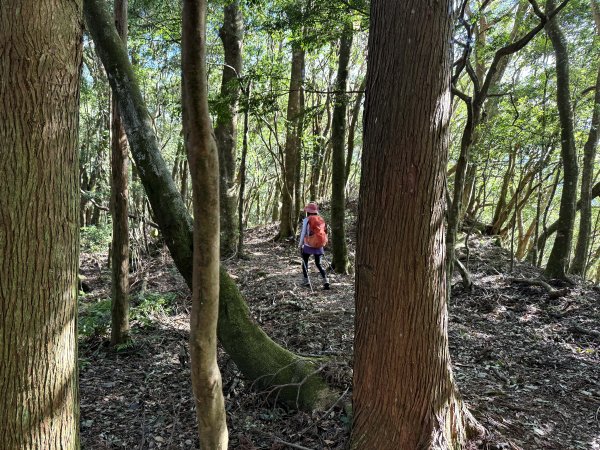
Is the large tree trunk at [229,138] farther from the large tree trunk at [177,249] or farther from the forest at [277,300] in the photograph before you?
the large tree trunk at [177,249]

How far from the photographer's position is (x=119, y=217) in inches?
228

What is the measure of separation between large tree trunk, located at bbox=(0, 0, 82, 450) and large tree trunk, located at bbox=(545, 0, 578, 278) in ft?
31.0

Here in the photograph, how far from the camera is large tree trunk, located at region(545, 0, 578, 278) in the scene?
887 centimetres

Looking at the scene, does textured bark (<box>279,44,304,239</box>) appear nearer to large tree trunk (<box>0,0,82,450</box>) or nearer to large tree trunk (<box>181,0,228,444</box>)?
large tree trunk (<box>0,0,82,450</box>)

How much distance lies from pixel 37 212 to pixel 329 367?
3081mm

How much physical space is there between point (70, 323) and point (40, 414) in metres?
0.53

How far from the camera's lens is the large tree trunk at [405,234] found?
2.84 m

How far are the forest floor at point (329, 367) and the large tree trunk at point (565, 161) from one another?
77 cm

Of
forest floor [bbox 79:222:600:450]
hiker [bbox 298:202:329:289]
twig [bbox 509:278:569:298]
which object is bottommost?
forest floor [bbox 79:222:600:450]

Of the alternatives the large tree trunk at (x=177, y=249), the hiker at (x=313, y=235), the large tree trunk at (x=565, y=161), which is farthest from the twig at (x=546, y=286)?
the large tree trunk at (x=177, y=249)

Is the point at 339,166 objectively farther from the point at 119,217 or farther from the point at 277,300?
the point at 119,217

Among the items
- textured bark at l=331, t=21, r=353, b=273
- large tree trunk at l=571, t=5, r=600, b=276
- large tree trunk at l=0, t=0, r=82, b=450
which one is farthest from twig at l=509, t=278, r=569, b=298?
large tree trunk at l=0, t=0, r=82, b=450

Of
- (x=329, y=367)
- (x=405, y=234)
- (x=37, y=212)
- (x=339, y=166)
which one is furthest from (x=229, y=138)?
(x=37, y=212)

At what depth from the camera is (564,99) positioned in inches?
351
